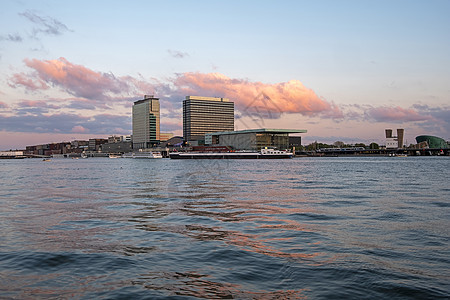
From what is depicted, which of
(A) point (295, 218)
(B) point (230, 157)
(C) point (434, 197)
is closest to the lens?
(A) point (295, 218)

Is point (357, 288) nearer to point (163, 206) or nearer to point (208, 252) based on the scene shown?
point (208, 252)

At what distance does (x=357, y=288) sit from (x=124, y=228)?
1089cm

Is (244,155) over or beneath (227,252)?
over

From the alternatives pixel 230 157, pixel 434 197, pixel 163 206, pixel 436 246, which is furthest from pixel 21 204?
pixel 230 157

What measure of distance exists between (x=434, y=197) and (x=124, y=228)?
72.9ft

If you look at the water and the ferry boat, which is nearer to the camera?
the water

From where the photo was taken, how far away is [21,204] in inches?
1021

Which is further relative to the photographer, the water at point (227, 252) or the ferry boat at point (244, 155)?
the ferry boat at point (244, 155)

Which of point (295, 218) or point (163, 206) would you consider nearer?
point (295, 218)

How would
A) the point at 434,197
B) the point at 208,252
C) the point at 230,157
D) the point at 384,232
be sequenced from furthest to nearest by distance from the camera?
the point at 230,157, the point at 434,197, the point at 384,232, the point at 208,252

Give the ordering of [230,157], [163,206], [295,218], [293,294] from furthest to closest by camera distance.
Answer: [230,157]
[163,206]
[295,218]
[293,294]

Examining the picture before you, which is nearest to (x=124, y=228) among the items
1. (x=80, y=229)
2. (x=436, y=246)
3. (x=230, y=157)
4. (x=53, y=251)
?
(x=80, y=229)

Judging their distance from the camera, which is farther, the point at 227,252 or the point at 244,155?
the point at 244,155

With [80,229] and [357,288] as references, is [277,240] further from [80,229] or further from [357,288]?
[80,229]
